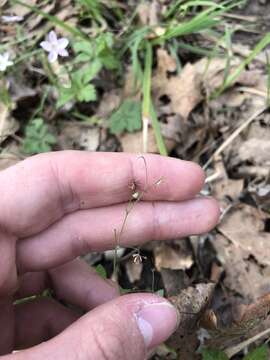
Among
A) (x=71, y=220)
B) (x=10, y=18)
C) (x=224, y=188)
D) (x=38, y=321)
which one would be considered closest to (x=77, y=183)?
(x=71, y=220)

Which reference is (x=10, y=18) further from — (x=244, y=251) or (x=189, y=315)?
(x=189, y=315)

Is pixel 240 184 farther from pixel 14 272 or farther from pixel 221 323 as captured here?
pixel 14 272

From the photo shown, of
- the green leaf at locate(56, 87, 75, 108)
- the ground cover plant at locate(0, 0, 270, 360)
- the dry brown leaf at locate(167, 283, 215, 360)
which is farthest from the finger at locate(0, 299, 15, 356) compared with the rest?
the green leaf at locate(56, 87, 75, 108)

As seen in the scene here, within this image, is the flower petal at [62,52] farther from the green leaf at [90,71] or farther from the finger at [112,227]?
the finger at [112,227]

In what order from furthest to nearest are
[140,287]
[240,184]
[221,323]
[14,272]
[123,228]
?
[240,184], [140,287], [221,323], [123,228], [14,272]

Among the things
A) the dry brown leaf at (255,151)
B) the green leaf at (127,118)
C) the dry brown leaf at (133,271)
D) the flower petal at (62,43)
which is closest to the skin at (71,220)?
the dry brown leaf at (133,271)

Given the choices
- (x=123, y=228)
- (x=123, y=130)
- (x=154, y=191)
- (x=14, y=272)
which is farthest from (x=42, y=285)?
(x=123, y=130)
